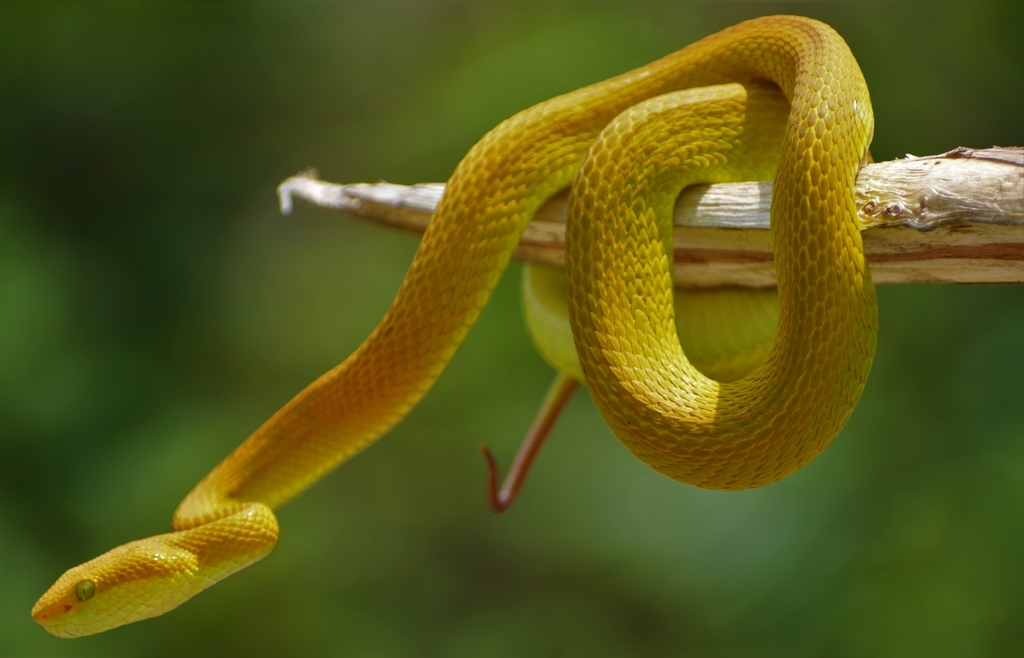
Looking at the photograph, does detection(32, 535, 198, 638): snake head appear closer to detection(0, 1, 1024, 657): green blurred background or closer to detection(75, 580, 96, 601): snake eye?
detection(75, 580, 96, 601): snake eye

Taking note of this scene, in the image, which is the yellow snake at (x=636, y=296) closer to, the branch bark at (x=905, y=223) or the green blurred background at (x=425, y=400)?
the branch bark at (x=905, y=223)

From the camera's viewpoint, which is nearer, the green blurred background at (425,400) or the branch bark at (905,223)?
the branch bark at (905,223)

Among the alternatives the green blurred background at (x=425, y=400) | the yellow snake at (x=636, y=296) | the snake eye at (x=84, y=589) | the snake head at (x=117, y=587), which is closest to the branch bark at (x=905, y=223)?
the yellow snake at (x=636, y=296)

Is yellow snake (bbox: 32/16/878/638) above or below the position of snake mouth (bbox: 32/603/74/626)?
above

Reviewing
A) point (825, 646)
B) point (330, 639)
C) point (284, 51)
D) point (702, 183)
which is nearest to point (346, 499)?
point (330, 639)

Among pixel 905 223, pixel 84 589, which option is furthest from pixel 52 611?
pixel 905 223

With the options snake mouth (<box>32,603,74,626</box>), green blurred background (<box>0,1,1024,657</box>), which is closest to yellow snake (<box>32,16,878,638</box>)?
snake mouth (<box>32,603,74,626</box>)
